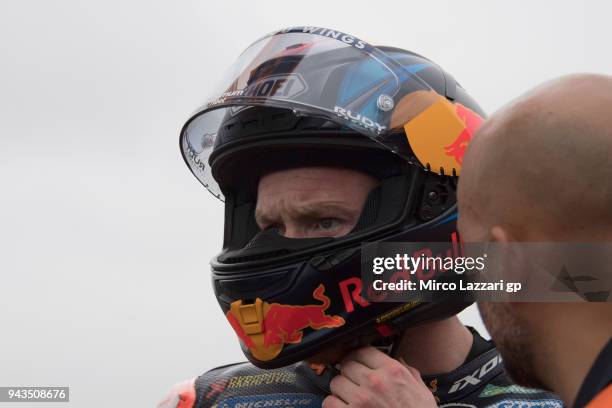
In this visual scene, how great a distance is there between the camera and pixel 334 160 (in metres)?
3.17

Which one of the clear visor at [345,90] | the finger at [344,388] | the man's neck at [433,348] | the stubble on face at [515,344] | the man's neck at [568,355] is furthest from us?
the man's neck at [433,348]

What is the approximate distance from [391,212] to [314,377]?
0.91 meters

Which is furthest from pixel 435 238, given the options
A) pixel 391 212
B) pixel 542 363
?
pixel 542 363

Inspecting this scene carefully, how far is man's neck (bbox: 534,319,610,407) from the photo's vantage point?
5.78 ft

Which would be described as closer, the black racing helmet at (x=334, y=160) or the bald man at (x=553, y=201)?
the bald man at (x=553, y=201)

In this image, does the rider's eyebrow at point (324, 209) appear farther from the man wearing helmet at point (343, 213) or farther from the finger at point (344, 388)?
the finger at point (344, 388)

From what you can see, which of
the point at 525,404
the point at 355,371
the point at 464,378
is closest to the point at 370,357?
the point at 355,371

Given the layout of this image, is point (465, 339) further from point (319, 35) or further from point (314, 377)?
point (319, 35)

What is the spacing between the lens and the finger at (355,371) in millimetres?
2887

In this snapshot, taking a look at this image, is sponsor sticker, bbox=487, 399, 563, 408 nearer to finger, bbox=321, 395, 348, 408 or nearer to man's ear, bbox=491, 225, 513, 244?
finger, bbox=321, 395, 348, 408

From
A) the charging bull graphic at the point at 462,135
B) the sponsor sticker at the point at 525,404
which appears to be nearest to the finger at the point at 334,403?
the sponsor sticker at the point at 525,404

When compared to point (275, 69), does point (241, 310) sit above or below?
below

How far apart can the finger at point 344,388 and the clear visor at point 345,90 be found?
929mm

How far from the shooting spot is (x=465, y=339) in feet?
11.1
